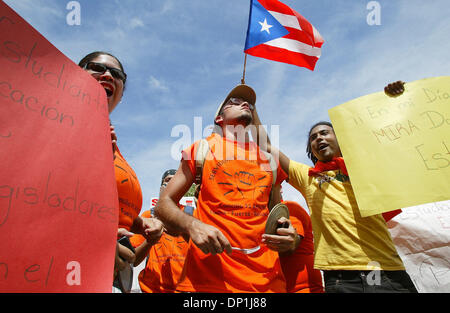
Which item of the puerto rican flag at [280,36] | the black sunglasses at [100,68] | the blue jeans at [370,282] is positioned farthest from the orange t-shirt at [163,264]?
the puerto rican flag at [280,36]

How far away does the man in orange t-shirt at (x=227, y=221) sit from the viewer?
1.57m

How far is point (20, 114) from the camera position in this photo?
959 millimetres

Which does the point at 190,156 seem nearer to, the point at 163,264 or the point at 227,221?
the point at 227,221

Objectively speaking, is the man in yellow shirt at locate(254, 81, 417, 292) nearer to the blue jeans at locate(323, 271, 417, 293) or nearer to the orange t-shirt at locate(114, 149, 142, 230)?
the blue jeans at locate(323, 271, 417, 293)

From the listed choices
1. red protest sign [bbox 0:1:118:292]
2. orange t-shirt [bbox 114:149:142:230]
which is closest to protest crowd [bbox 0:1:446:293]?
orange t-shirt [bbox 114:149:142:230]

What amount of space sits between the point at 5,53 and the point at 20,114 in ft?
0.74

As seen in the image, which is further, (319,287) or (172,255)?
(172,255)

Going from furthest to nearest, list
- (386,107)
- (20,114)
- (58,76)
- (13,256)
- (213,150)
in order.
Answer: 1. (386,107)
2. (213,150)
3. (58,76)
4. (20,114)
5. (13,256)

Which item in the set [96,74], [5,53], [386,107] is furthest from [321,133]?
[5,53]

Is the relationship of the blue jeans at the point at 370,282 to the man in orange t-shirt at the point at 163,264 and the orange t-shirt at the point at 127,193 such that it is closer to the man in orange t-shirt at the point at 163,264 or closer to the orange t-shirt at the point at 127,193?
the orange t-shirt at the point at 127,193

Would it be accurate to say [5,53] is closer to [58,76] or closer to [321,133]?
[58,76]

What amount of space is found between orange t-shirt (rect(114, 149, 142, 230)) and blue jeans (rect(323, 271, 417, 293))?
1.55 metres

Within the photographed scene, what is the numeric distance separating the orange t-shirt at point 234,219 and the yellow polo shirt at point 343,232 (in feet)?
2.07

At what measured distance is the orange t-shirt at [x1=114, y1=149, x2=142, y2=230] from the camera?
146cm
